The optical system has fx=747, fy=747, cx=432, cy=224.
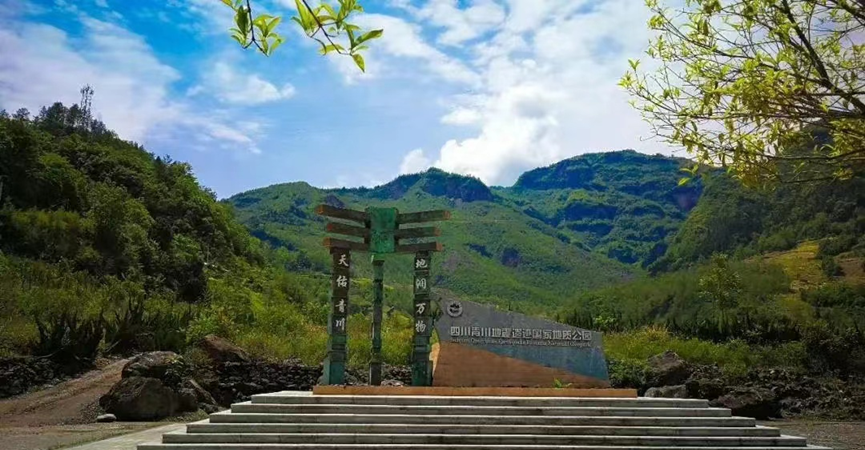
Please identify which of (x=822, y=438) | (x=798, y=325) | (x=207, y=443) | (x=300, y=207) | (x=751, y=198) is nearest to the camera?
(x=207, y=443)

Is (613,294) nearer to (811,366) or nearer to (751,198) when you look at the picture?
(751,198)

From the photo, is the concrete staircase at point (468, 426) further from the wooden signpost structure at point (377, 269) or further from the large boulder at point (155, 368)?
the large boulder at point (155, 368)

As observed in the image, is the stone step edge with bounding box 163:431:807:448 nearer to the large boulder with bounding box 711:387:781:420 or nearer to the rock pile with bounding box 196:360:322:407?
the large boulder with bounding box 711:387:781:420

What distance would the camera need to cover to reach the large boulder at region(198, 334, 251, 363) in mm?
16250

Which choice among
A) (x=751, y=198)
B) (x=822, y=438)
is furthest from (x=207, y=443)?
(x=751, y=198)

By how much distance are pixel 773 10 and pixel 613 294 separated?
43.2 meters

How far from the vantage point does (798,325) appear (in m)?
21.2

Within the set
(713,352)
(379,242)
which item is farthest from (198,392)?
(713,352)

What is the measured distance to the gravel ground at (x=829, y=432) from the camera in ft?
32.2

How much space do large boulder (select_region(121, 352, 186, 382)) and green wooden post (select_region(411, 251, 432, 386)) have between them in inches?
224

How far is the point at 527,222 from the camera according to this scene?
9694 cm

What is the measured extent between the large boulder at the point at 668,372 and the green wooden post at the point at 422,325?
804 cm

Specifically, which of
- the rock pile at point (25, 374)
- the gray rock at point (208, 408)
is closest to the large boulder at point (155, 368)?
the gray rock at point (208, 408)

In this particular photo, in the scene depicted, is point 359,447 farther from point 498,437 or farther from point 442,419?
point 498,437
